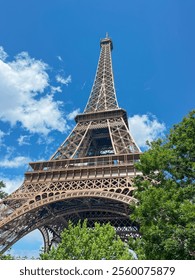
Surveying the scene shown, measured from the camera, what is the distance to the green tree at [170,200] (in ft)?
30.5

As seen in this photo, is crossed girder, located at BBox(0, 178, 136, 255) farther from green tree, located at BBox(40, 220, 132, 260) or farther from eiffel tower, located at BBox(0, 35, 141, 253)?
green tree, located at BBox(40, 220, 132, 260)

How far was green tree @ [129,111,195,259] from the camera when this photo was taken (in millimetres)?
9305

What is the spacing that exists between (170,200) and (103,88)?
115 feet

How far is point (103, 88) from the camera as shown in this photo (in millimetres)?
43812

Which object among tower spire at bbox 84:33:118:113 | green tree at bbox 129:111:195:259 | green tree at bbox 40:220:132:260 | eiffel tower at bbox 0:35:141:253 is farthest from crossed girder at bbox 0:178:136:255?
tower spire at bbox 84:33:118:113

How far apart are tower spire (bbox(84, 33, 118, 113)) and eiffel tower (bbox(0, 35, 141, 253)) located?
10.8 ft

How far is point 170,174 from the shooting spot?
1169cm

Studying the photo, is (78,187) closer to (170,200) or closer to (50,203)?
(50,203)

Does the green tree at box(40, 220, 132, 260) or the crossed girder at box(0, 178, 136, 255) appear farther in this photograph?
the crossed girder at box(0, 178, 136, 255)

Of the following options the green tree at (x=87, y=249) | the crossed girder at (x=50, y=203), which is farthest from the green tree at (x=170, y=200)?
the crossed girder at (x=50, y=203)

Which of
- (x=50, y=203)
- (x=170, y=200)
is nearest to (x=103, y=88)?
(x=50, y=203)
